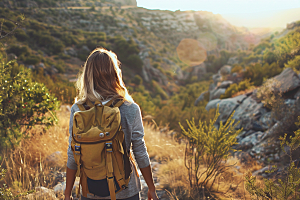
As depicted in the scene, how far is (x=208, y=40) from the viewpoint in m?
61.5

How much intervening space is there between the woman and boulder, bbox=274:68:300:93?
6.09m

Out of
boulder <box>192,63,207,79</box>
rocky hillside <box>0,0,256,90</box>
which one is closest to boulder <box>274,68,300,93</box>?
rocky hillside <box>0,0,256,90</box>

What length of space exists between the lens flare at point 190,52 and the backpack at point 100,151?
45084 mm

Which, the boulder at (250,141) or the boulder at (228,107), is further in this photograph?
the boulder at (228,107)

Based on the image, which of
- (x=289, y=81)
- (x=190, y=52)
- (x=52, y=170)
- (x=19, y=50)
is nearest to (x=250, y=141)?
(x=289, y=81)

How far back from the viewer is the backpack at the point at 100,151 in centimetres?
112

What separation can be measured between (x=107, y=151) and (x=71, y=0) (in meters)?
46.6

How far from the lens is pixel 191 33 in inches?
2495

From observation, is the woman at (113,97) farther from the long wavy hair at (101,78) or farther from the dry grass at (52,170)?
the dry grass at (52,170)

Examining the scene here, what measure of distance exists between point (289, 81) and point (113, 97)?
681 cm

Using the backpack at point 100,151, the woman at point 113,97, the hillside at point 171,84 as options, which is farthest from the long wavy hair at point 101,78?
the hillside at point 171,84

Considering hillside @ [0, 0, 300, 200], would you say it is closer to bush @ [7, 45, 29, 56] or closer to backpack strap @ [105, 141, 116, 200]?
bush @ [7, 45, 29, 56]

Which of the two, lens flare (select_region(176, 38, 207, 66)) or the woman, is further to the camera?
lens flare (select_region(176, 38, 207, 66))

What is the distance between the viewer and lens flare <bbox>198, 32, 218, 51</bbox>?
5906 cm
